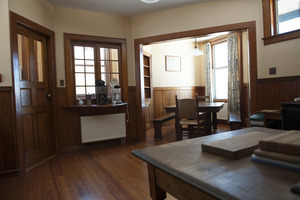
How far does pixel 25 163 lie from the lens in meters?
2.80

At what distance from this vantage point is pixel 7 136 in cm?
259

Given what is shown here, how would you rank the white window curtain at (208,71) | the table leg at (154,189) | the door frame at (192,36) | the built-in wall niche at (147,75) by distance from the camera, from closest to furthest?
the table leg at (154,189) → the door frame at (192,36) → the built-in wall niche at (147,75) → the white window curtain at (208,71)

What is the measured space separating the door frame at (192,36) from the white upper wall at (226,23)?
71 mm

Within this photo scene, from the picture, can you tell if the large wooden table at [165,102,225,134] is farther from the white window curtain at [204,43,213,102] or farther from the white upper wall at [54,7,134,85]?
the white window curtain at [204,43,213,102]

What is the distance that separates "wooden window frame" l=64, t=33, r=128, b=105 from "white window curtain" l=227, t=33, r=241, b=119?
3.18m

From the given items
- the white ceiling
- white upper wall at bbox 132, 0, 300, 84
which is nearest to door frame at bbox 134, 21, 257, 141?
white upper wall at bbox 132, 0, 300, 84

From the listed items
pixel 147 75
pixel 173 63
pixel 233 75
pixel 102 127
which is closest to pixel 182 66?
pixel 173 63

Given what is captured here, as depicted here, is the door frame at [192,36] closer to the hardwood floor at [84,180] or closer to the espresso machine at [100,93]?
the espresso machine at [100,93]

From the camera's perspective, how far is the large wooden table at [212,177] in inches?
18.3

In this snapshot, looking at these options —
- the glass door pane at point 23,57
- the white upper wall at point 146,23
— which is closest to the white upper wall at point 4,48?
the white upper wall at point 146,23

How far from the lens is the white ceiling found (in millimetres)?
3463

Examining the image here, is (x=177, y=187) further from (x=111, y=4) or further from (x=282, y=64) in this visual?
(x=111, y=4)

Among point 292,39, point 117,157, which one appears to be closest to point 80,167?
point 117,157

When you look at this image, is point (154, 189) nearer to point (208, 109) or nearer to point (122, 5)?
point (208, 109)
